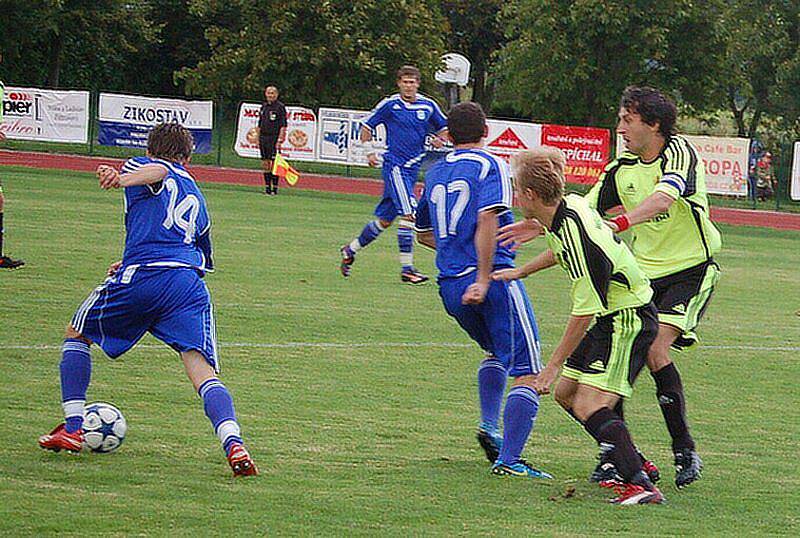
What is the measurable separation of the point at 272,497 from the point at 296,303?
640cm

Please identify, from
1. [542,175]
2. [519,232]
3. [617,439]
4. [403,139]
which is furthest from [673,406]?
[403,139]

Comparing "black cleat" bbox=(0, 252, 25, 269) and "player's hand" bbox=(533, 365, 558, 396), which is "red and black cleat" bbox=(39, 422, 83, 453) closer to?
"player's hand" bbox=(533, 365, 558, 396)

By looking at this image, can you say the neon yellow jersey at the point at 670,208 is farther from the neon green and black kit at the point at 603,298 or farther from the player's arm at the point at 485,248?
the neon green and black kit at the point at 603,298

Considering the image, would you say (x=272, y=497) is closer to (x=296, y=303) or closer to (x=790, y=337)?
(x=296, y=303)

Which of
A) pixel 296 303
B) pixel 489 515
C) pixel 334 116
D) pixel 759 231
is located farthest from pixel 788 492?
pixel 334 116

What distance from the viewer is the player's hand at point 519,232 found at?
6.26 metres

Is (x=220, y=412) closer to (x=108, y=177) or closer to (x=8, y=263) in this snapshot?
(x=108, y=177)

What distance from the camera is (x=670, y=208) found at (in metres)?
6.80

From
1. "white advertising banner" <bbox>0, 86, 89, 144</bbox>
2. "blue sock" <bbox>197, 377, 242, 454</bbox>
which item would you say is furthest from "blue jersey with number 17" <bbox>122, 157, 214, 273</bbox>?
"white advertising banner" <bbox>0, 86, 89, 144</bbox>

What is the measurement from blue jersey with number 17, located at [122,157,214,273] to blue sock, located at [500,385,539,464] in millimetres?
1675

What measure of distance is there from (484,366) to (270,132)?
1959 cm

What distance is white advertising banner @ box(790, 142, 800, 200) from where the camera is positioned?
88.1ft

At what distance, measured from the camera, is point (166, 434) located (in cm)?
713

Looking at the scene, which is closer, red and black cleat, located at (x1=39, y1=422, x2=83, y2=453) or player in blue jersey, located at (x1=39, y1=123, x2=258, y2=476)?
player in blue jersey, located at (x1=39, y1=123, x2=258, y2=476)
